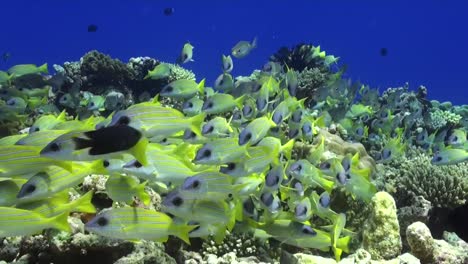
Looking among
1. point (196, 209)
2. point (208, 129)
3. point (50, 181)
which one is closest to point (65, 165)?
point (50, 181)

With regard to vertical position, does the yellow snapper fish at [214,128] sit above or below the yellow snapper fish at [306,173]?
above

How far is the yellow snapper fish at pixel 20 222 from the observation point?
10.7 feet

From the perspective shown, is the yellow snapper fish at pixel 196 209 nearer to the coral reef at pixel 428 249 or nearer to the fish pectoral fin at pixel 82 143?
the fish pectoral fin at pixel 82 143

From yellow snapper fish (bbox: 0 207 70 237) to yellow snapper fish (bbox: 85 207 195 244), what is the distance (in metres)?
0.31

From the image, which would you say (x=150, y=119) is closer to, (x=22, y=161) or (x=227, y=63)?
(x=22, y=161)

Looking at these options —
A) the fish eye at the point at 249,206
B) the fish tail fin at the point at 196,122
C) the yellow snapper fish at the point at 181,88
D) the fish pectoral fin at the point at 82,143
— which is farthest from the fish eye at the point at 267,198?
the yellow snapper fish at the point at 181,88

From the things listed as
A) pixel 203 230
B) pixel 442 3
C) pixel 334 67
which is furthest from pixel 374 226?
pixel 442 3

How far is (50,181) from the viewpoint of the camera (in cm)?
356

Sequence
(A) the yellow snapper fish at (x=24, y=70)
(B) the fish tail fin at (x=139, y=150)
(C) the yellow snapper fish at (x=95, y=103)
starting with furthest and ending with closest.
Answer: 1. (A) the yellow snapper fish at (x=24, y=70)
2. (C) the yellow snapper fish at (x=95, y=103)
3. (B) the fish tail fin at (x=139, y=150)

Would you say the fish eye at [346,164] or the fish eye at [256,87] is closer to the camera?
the fish eye at [346,164]

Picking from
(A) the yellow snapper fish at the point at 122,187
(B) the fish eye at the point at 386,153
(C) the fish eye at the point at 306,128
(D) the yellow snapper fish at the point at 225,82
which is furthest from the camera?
(D) the yellow snapper fish at the point at 225,82

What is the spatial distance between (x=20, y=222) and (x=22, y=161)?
477 millimetres

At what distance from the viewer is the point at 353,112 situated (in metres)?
12.0

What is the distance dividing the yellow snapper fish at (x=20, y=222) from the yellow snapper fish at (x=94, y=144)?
1.65 ft
